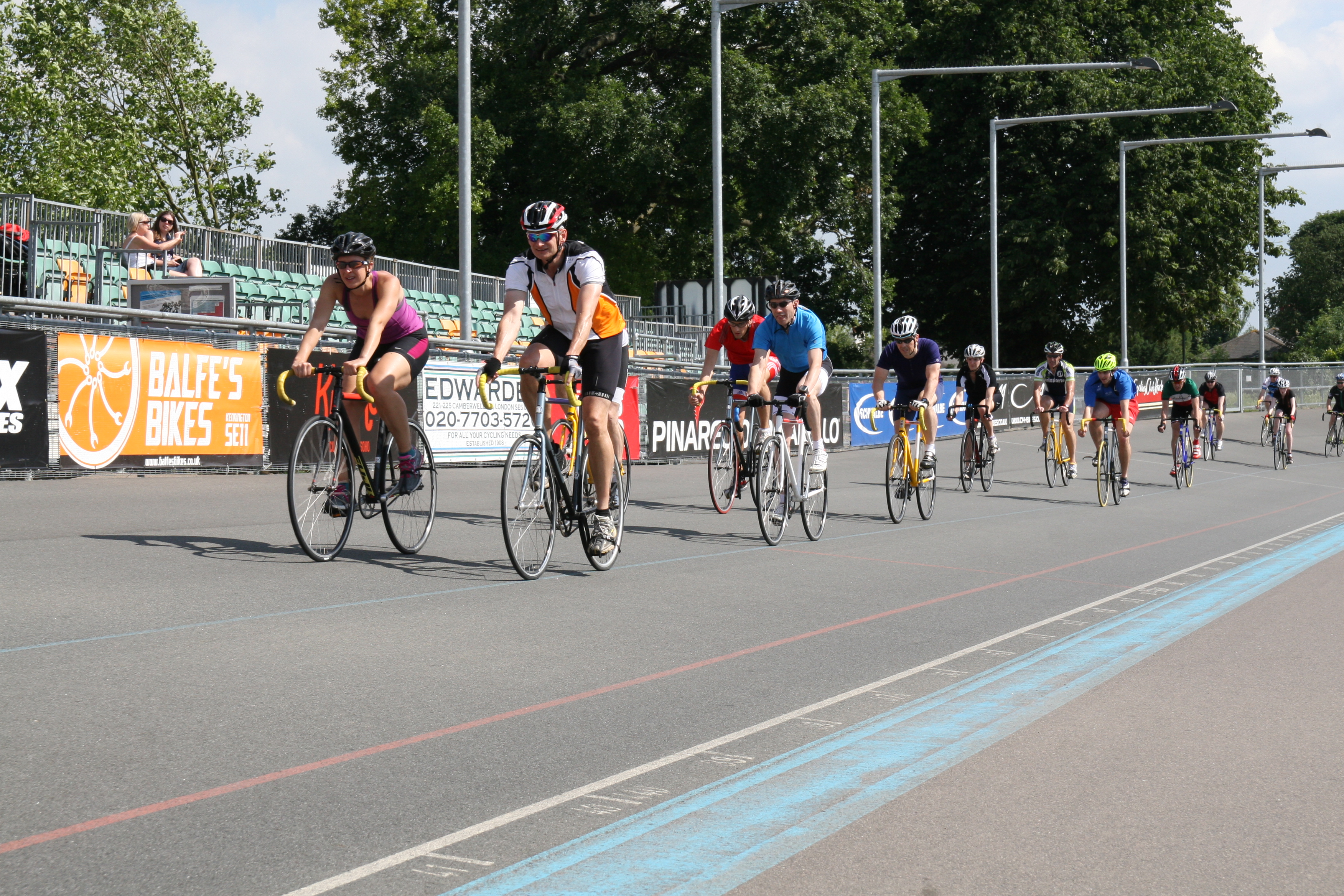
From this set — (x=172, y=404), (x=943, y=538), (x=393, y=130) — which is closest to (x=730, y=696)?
(x=943, y=538)

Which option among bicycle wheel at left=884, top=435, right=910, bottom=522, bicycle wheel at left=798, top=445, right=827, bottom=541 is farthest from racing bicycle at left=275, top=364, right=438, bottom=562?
bicycle wheel at left=884, top=435, right=910, bottom=522

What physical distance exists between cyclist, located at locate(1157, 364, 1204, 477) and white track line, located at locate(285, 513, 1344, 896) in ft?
51.5

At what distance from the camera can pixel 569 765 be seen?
4535mm

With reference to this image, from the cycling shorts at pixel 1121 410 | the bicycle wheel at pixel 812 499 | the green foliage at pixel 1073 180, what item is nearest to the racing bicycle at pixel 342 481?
the bicycle wheel at pixel 812 499

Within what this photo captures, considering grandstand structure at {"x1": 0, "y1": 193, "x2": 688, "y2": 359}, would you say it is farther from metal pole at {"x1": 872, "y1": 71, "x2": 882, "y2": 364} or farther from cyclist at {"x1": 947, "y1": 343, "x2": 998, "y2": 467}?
cyclist at {"x1": 947, "y1": 343, "x2": 998, "y2": 467}

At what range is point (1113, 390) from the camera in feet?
59.8

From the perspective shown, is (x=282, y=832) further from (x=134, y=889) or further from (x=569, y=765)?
(x=569, y=765)

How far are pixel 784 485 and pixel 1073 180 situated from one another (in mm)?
39964

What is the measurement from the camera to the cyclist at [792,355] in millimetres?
11555

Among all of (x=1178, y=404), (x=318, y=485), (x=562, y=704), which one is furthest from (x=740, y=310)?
(x=1178, y=404)

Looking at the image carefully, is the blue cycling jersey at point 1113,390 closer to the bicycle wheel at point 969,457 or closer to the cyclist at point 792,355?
the bicycle wheel at point 969,457

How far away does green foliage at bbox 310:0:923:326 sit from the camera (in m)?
38.0

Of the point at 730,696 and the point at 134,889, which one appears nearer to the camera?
the point at 134,889

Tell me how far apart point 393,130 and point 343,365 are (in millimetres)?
33268
